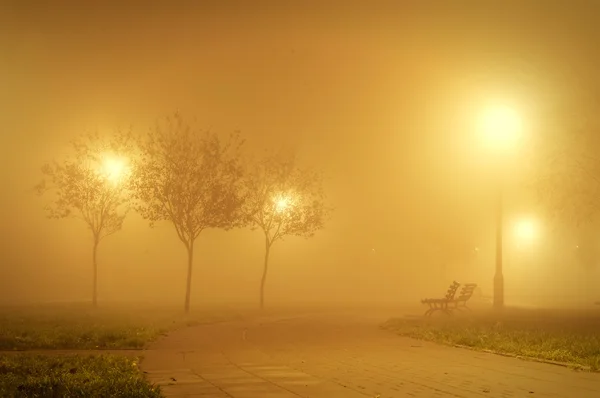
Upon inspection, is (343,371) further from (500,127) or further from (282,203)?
(282,203)

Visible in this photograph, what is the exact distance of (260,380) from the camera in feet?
35.7

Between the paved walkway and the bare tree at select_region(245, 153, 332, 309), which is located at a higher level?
the bare tree at select_region(245, 153, 332, 309)

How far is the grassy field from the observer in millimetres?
13844

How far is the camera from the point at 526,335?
17328 mm

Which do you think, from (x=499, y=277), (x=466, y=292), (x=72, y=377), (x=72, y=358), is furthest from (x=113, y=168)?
(x=72, y=377)

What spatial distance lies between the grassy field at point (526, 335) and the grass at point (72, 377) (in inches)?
322

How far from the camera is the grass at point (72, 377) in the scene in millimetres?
9031

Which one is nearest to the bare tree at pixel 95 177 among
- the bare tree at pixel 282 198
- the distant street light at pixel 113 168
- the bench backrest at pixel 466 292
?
the distant street light at pixel 113 168

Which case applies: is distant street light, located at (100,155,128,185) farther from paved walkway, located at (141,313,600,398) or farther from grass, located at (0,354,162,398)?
grass, located at (0,354,162,398)

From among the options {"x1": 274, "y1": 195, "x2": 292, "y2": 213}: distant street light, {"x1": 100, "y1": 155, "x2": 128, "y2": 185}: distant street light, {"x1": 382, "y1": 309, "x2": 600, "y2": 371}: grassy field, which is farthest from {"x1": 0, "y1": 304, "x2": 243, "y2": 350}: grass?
{"x1": 274, "y1": 195, "x2": 292, "y2": 213}: distant street light

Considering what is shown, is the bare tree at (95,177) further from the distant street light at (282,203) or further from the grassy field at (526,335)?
the grassy field at (526,335)

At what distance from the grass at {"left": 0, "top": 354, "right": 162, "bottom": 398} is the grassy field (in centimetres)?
819

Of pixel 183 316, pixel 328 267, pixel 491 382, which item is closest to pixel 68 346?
pixel 491 382

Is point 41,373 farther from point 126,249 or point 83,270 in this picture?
point 126,249
